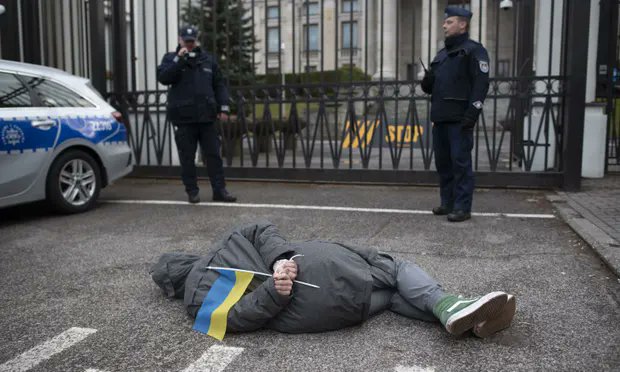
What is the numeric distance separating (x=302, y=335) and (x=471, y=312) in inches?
33.3

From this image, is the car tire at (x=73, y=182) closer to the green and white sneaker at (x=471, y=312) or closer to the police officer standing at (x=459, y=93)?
the police officer standing at (x=459, y=93)

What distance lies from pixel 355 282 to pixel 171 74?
15.3ft

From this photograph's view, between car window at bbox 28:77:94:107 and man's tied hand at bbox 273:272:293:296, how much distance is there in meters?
4.49

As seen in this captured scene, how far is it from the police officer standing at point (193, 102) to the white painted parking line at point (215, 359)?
4448 mm

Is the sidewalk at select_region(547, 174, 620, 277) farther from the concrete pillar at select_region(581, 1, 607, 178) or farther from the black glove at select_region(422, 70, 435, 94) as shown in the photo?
the black glove at select_region(422, 70, 435, 94)

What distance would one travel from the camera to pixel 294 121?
888cm

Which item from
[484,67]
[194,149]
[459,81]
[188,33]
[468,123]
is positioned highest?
[188,33]

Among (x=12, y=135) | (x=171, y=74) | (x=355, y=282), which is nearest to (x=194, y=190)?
(x=171, y=74)

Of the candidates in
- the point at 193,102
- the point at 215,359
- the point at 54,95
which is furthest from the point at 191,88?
the point at 215,359

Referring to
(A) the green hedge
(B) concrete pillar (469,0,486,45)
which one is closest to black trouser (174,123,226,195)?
(A) the green hedge

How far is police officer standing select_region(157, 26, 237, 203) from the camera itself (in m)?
6.93

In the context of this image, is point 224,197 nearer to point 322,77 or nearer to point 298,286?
point 322,77

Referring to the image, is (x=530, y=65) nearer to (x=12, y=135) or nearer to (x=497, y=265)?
(x=497, y=265)

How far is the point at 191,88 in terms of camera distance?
7.05 meters
